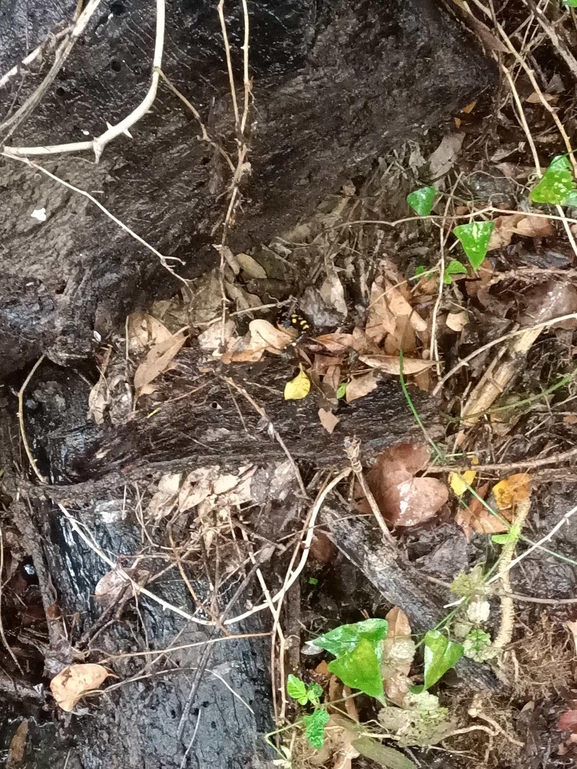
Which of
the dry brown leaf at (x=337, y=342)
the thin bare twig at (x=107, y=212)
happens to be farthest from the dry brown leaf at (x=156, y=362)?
the dry brown leaf at (x=337, y=342)

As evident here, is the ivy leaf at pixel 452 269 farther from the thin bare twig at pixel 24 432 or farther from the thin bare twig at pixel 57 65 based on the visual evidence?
the thin bare twig at pixel 24 432

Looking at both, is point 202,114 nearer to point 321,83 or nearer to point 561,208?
point 321,83

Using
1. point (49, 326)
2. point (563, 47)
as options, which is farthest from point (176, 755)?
point (563, 47)

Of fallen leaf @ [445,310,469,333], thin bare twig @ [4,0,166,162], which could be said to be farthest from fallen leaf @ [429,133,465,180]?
thin bare twig @ [4,0,166,162]

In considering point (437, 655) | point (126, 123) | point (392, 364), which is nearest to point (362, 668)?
point (437, 655)

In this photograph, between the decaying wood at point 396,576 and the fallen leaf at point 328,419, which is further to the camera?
the decaying wood at point 396,576

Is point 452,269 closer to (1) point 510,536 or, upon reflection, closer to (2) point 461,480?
(2) point 461,480
